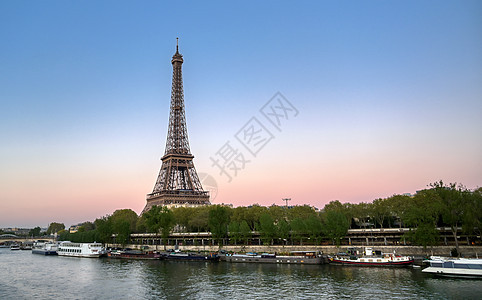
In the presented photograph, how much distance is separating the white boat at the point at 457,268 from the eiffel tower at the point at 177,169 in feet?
238

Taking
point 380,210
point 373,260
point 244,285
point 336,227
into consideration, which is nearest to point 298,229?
point 336,227

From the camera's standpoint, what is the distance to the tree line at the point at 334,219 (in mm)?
53344

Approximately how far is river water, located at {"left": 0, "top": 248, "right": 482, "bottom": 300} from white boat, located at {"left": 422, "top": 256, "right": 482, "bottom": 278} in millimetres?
1680

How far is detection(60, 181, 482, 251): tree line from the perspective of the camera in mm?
53344

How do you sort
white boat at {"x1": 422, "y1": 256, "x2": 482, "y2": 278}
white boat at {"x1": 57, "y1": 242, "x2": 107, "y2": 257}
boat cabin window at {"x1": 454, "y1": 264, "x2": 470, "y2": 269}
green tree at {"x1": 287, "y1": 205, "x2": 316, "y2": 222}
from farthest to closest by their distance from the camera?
white boat at {"x1": 57, "y1": 242, "x2": 107, "y2": 257} → green tree at {"x1": 287, "y1": 205, "x2": 316, "y2": 222} → boat cabin window at {"x1": 454, "y1": 264, "x2": 470, "y2": 269} → white boat at {"x1": 422, "y1": 256, "x2": 482, "y2": 278}

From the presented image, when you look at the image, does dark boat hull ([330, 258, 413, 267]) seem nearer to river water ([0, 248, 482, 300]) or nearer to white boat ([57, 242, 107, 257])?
river water ([0, 248, 482, 300])

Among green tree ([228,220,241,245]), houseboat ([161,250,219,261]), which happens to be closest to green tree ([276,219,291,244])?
green tree ([228,220,241,245])

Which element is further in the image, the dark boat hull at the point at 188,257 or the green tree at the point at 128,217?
the green tree at the point at 128,217

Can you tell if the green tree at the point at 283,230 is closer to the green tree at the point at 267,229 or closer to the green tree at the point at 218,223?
the green tree at the point at 267,229

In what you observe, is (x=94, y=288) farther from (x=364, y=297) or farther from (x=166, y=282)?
(x=364, y=297)

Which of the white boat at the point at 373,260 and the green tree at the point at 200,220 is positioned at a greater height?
the green tree at the point at 200,220

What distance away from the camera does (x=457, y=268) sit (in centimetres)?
4066

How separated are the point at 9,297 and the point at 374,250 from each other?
50.0m

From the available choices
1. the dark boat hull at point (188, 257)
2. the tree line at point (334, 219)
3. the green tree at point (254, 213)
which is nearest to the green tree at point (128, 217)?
the tree line at point (334, 219)
